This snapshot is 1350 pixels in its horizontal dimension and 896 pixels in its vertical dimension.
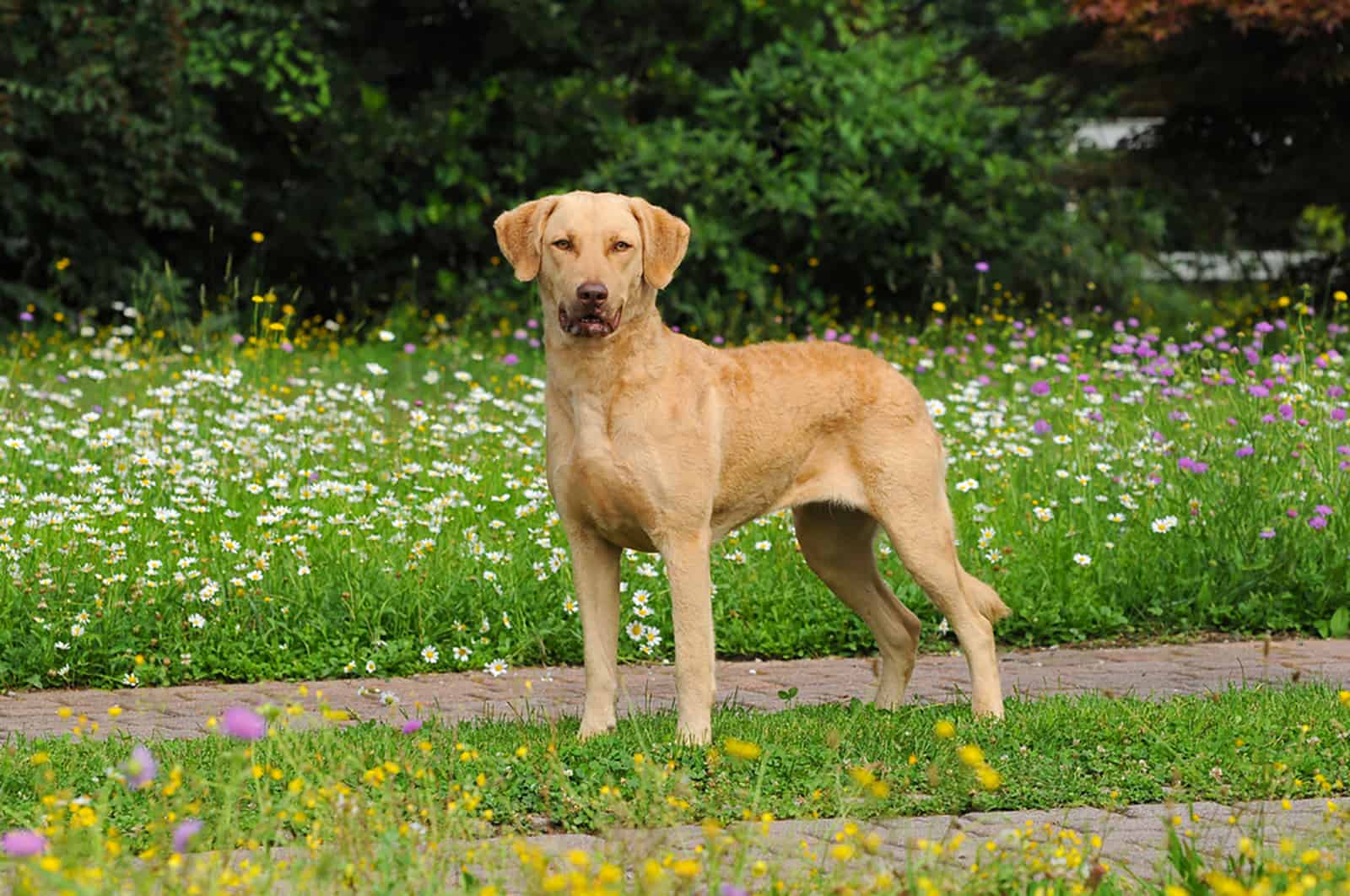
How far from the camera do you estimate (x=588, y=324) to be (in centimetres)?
516

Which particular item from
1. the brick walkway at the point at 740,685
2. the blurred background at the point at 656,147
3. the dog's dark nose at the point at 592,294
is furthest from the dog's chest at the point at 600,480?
the blurred background at the point at 656,147

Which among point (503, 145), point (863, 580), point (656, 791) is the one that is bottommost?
point (863, 580)

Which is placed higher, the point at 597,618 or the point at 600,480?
the point at 600,480

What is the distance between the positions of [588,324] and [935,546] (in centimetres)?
147

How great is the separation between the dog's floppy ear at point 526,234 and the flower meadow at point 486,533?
2.15 m

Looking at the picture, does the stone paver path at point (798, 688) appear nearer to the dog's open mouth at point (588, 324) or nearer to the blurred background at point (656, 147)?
the dog's open mouth at point (588, 324)

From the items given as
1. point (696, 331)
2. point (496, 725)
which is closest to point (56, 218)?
point (696, 331)

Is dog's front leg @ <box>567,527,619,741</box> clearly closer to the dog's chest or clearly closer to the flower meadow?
the dog's chest

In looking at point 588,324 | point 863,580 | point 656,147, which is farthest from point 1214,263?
point 588,324

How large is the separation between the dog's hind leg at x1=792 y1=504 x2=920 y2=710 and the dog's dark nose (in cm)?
138

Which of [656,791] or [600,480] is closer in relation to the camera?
[656,791]

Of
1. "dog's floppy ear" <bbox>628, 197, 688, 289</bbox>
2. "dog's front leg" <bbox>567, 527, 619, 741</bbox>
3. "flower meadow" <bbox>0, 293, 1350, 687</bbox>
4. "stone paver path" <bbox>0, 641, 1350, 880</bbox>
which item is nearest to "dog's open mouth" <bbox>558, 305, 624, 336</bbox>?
"dog's floppy ear" <bbox>628, 197, 688, 289</bbox>

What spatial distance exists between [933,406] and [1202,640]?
1756mm

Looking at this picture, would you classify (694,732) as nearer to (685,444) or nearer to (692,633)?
(692,633)
